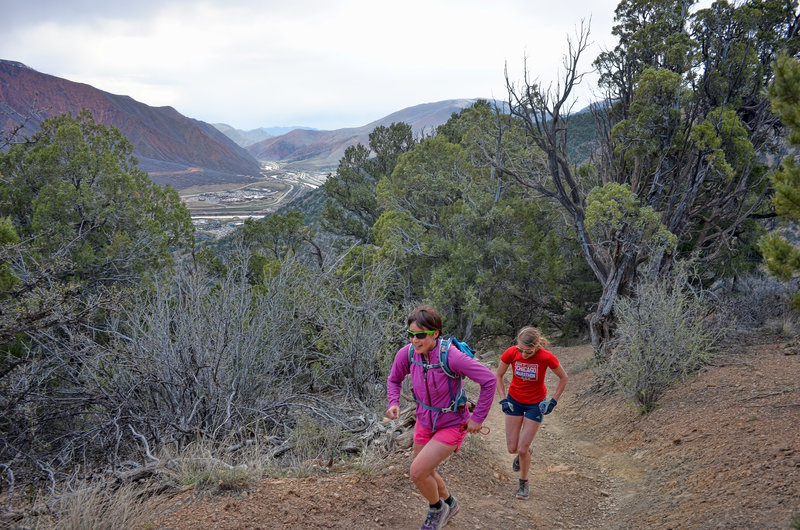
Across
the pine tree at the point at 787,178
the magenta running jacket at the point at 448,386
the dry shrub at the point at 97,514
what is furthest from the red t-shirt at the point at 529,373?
the dry shrub at the point at 97,514

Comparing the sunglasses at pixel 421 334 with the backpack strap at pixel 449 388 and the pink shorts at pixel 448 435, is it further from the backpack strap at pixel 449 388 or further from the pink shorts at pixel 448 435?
the pink shorts at pixel 448 435

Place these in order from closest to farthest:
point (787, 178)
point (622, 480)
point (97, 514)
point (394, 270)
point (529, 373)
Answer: point (97, 514), point (787, 178), point (529, 373), point (622, 480), point (394, 270)

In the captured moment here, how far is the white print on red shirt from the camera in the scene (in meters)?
4.66

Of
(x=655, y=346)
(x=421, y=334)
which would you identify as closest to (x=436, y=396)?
(x=421, y=334)

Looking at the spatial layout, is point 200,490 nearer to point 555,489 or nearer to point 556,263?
point 555,489

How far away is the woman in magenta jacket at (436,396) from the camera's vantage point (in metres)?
3.38

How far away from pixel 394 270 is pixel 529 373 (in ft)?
25.1

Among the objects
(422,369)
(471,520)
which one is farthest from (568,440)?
(422,369)

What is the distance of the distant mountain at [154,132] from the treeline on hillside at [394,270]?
106 m

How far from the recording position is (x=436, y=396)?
344cm

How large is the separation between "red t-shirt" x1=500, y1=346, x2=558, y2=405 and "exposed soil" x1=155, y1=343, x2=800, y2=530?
1.01 meters

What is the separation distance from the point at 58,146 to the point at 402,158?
9.13 meters

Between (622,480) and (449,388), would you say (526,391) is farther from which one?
(622,480)

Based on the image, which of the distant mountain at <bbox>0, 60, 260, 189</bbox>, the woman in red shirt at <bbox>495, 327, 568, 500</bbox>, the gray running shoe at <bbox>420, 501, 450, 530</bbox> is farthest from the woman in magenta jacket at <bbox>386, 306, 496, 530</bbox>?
the distant mountain at <bbox>0, 60, 260, 189</bbox>
